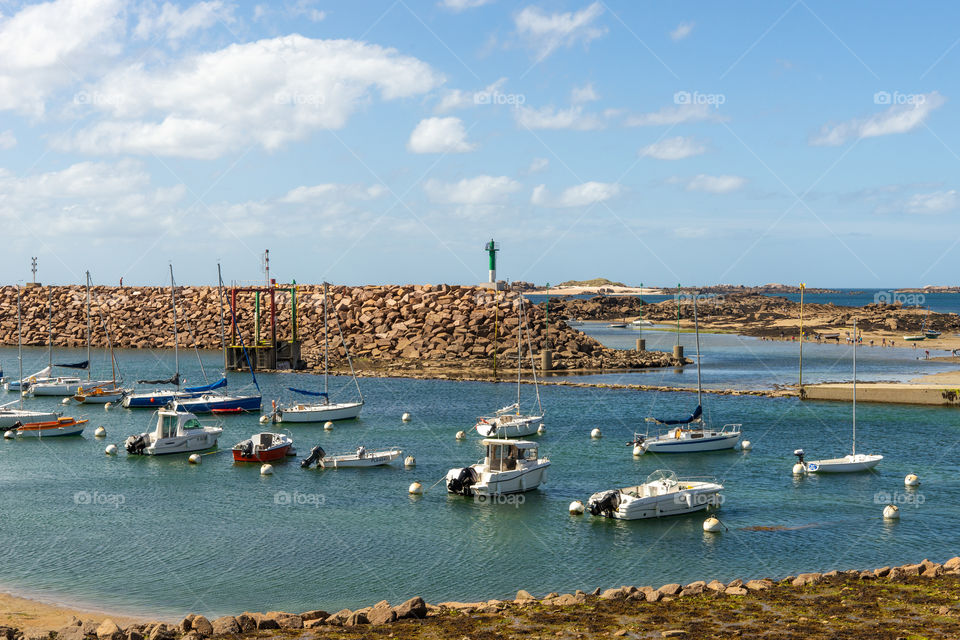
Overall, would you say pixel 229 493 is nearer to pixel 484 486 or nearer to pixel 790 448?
pixel 484 486

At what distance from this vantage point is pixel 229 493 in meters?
41.6

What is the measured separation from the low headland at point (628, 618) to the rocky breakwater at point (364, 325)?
2383 inches

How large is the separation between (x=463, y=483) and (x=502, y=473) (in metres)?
1.74

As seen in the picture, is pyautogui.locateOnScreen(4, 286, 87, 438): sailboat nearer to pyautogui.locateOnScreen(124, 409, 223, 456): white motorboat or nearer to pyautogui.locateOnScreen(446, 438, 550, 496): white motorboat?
pyautogui.locateOnScreen(124, 409, 223, 456): white motorboat

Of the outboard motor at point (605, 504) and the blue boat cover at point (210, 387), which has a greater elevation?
the blue boat cover at point (210, 387)

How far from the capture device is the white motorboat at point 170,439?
50688 mm

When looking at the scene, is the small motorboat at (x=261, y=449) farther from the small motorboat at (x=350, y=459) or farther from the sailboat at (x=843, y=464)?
the sailboat at (x=843, y=464)

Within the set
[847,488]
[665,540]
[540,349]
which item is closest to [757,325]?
[540,349]

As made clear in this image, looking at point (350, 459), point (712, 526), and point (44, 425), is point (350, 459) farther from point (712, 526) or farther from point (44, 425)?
point (44, 425)

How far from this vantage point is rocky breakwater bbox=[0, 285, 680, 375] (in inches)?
3930

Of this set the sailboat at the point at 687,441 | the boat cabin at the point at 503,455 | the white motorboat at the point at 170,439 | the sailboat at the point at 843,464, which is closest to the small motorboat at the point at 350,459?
the boat cabin at the point at 503,455

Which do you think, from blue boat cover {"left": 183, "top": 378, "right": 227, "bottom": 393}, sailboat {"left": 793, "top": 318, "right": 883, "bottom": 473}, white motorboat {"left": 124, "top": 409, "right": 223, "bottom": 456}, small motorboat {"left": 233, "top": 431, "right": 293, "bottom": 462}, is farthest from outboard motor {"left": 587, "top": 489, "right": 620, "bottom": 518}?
blue boat cover {"left": 183, "top": 378, "right": 227, "bottom": 393}

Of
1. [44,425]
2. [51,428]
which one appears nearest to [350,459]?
[51,428]

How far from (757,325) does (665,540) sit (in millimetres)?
154151
